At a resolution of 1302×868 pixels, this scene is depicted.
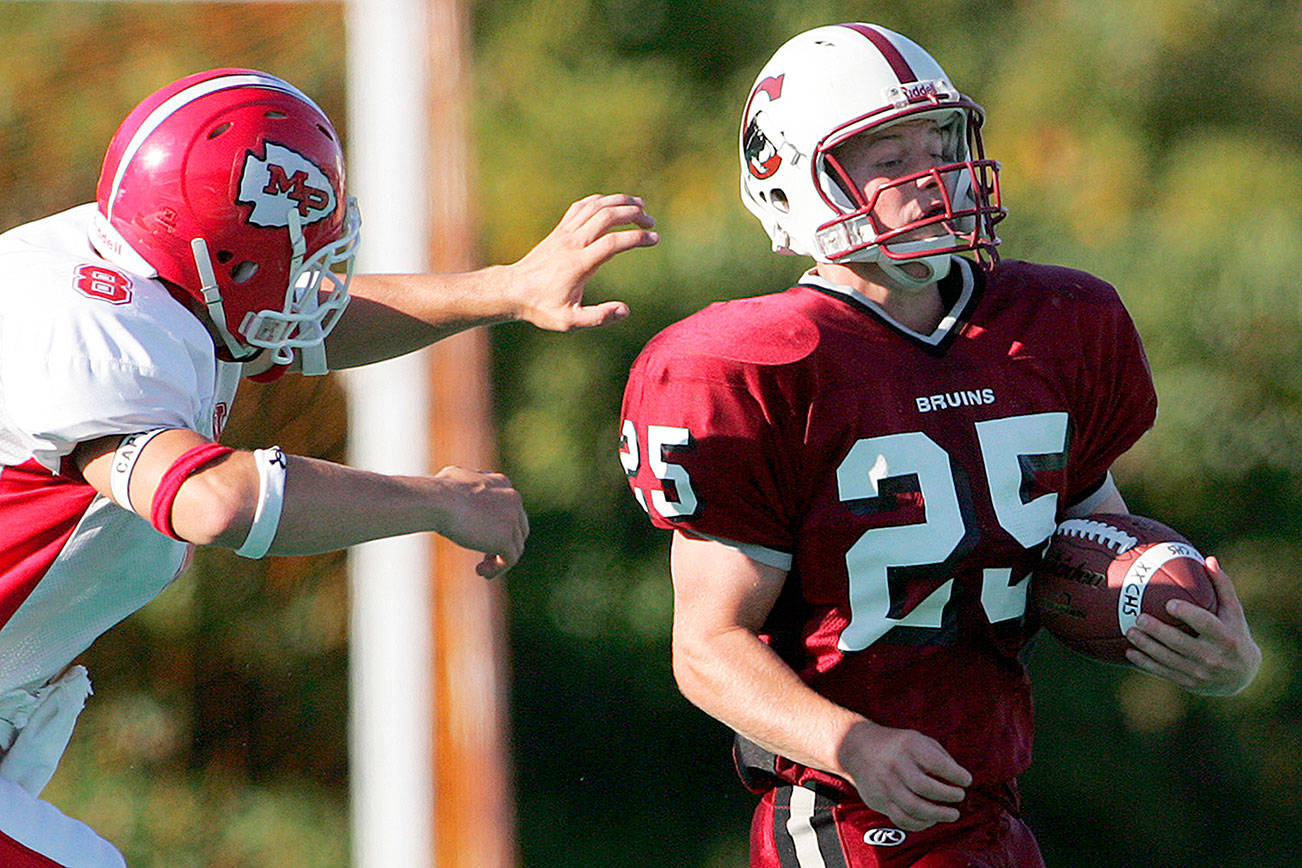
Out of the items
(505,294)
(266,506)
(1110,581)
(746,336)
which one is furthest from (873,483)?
(266,506)

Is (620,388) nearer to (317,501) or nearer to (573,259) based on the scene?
(573,259)

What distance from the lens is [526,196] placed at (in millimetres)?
6273

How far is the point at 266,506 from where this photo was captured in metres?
1.77

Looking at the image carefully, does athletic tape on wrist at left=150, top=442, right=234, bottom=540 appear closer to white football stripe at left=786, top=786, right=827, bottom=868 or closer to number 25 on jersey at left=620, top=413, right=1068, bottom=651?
number 25 on jersey at left=620, top=413, right=1068, bottom=651

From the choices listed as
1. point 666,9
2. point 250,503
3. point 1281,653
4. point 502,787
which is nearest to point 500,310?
point 250,503

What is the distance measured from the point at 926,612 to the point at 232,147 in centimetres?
110

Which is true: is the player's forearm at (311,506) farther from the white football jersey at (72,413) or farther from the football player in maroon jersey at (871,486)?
the football player in maroon jersey at (871,486)

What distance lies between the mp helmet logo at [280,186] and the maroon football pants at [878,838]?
1030 mm

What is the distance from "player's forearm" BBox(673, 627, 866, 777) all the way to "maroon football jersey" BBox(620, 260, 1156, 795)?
0.41 ft

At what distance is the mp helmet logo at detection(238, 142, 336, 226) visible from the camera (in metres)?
2.03

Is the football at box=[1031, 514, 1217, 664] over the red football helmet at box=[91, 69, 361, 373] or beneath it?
beneath

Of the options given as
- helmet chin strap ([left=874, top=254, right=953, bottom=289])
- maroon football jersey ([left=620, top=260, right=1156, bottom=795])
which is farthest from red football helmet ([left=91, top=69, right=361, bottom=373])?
helmet chin strap ([left=874, top=254, right=953, bottom=289])

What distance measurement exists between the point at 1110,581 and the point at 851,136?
0.71 meters

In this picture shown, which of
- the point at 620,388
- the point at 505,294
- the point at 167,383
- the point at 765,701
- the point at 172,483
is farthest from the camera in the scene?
the point at 620,388
